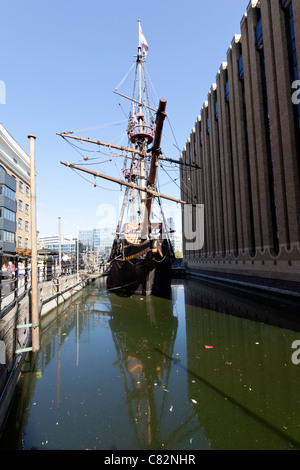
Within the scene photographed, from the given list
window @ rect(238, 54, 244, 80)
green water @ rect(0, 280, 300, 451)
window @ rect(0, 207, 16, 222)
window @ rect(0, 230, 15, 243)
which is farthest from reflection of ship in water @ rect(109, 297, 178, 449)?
window @ rect(238, 54, 244, 80)

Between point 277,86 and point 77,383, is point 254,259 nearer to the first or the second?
point 277,86

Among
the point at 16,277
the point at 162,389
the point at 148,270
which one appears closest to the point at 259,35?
the point at 148,270

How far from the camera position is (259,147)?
70.1 feet

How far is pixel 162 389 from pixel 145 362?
60.9 inches

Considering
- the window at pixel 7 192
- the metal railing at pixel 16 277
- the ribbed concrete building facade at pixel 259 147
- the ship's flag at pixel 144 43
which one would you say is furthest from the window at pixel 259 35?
the window at pixel 7 192

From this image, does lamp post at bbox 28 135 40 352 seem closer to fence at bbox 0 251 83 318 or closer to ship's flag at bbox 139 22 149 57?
fence at bbox 0 251 83 318

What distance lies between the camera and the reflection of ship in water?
425 centimetres

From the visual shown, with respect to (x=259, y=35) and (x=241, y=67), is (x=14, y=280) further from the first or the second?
(x=241, y=67)

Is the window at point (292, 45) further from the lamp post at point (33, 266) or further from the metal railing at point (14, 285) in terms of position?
the metal railing at point (14, 285)

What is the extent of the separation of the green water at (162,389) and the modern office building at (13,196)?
21.5 m

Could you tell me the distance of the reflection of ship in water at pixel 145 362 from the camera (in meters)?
4.25

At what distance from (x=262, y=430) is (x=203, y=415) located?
966mm
